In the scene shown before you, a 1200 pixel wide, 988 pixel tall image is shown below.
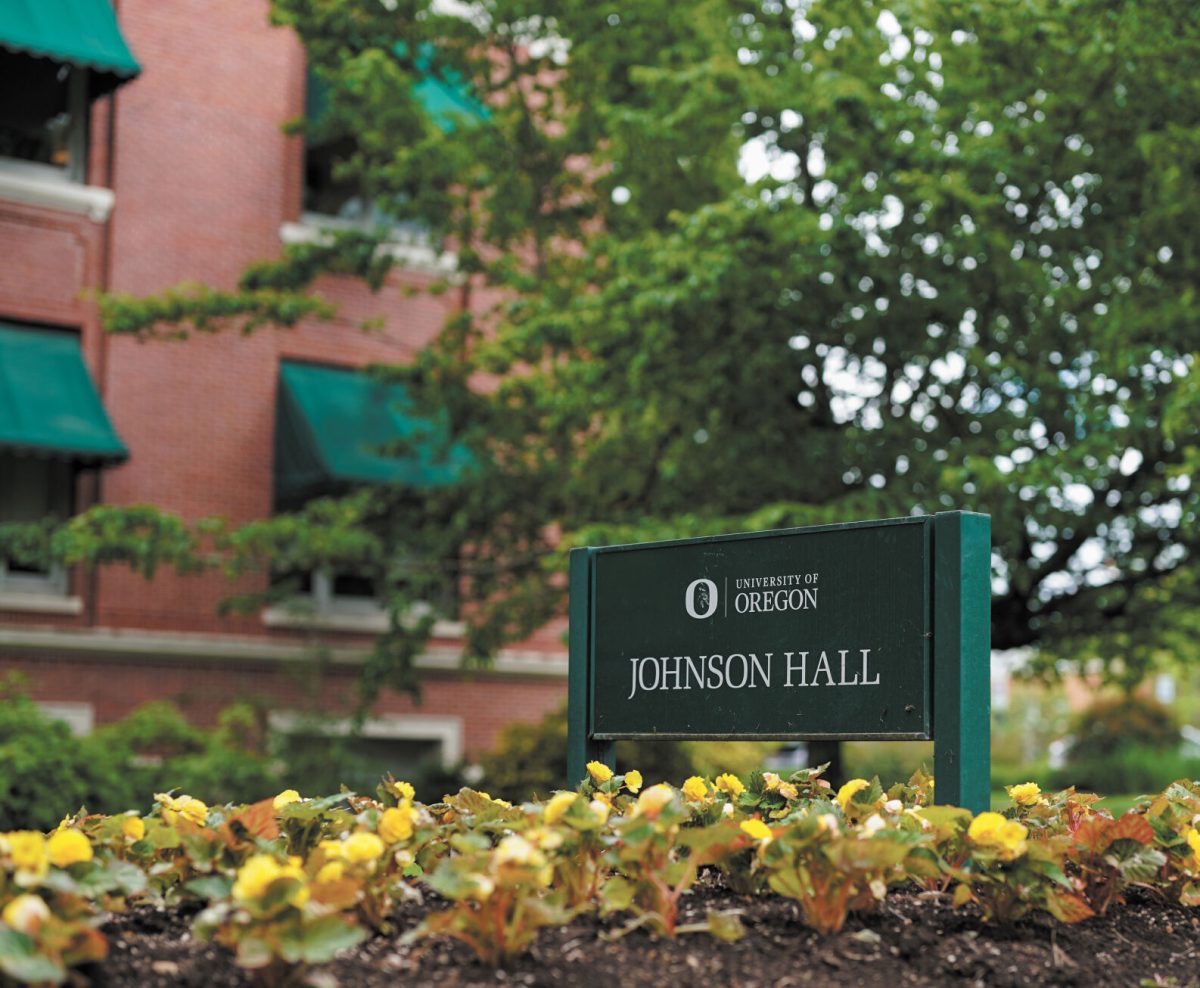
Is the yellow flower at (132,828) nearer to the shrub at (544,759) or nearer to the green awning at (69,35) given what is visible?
the shrub at (544,759)

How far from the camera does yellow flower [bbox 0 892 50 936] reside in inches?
115

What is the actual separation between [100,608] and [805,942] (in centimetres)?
1433

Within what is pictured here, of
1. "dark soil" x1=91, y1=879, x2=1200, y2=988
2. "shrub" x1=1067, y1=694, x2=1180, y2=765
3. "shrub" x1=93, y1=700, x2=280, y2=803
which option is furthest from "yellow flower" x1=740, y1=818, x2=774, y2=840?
"shrub" x1=1067, y1=694, x2=1180, y2=765

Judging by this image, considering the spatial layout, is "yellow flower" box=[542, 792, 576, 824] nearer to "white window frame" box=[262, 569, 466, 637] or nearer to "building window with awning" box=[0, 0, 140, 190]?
"building window with awning" box=[0, 0, 140, 190]

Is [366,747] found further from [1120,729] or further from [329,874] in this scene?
[1120,729]

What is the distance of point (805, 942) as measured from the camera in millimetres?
3664

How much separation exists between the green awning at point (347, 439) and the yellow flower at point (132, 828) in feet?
40.1

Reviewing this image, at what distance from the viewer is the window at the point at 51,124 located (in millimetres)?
16531

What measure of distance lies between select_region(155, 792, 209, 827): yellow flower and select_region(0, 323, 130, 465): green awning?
36.8 feet

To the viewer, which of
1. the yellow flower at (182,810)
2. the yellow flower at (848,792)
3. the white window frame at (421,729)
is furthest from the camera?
the white window frame at (421,729)

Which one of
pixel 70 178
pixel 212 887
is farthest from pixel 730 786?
pixel 70 178

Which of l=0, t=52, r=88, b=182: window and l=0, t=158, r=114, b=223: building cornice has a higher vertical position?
l=0, t=52, r=88, b=182: window

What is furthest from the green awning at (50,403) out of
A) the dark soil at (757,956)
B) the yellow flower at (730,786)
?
the dark soil at (757,956)

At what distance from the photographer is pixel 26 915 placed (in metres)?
2.93
